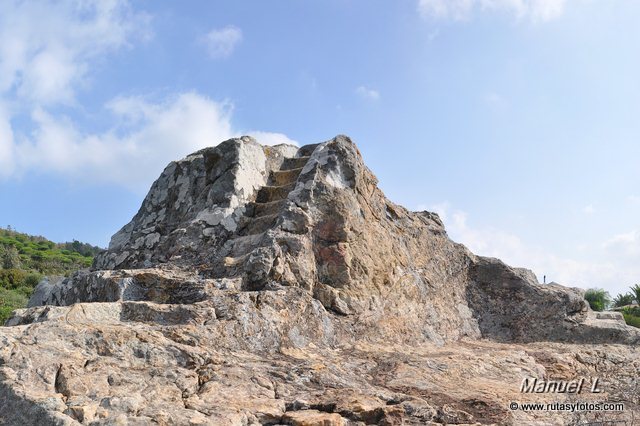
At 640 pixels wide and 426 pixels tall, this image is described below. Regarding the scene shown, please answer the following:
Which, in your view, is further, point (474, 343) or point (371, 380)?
point (474, 343)

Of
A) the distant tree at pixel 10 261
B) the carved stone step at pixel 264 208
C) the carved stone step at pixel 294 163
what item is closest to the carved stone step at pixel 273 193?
the carved stone step at pixel 264 208

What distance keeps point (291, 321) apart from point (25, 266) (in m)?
26.3

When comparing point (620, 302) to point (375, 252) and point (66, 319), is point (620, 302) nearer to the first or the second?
point (375, 252)

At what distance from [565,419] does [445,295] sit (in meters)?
3.78

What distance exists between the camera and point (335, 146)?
761 cm

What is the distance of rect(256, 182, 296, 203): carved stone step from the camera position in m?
7.69

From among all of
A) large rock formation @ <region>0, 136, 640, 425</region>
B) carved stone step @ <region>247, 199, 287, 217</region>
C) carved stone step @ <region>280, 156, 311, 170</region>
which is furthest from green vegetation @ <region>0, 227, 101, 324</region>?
carved stone step @ <region>280, 156, 311, 170</region>

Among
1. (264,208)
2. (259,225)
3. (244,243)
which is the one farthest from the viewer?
(264,208)

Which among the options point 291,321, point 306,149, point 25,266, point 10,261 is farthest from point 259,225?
point 25,266

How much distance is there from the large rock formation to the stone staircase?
27 millimetres

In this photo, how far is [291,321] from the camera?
533 centimetres

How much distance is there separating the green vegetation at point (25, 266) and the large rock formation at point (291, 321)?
218 centimetres

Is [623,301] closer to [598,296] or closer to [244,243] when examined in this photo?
[598,296]

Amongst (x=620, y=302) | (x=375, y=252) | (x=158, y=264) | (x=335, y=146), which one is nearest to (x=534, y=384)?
(x=375, y=252)
